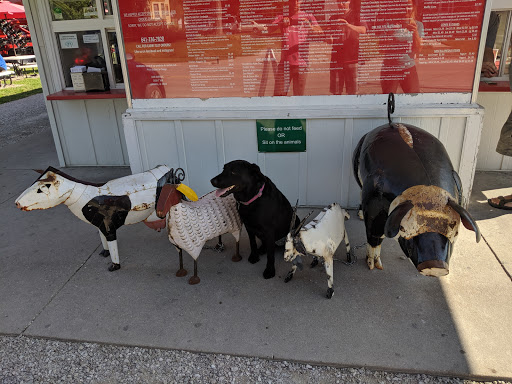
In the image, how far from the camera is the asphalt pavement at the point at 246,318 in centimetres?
283

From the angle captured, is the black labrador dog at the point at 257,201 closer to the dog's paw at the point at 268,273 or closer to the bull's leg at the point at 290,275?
the dog's paw at the point at 268,273

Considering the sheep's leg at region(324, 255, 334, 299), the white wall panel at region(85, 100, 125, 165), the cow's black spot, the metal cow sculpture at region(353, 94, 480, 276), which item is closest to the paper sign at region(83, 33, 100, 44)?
the white wall panel at region(85, 100, 125, 165)

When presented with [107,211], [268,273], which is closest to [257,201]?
[268,273]

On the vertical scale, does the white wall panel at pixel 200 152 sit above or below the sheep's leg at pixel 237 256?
above

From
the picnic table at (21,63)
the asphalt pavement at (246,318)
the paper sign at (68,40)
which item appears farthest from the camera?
the picnic table at (21,63)

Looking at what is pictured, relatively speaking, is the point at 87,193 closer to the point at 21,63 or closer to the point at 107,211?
the point at 107,211

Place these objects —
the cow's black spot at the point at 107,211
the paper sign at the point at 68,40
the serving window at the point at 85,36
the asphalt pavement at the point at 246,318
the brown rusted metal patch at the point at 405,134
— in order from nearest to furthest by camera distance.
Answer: the asphalt pavement at the point at 246,318 < the brown rusted metal patch at the point at 405,134 < the cow's black spot at the point at 107,211 < the serving window at the point at 85,36 < the paper sign at the point at 68,40

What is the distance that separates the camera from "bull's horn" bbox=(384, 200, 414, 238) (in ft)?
8.76

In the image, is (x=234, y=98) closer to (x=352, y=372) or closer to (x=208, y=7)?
(x=208, y=7)

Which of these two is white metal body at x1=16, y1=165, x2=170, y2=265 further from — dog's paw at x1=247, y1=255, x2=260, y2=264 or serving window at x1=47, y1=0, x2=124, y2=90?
serving window at x1=47, y1=0, x2=124, y2=90

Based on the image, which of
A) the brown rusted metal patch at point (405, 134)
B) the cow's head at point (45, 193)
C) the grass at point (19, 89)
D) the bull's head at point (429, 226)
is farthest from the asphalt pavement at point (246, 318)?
the grass at point (19, 89)

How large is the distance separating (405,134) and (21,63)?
22681 mm

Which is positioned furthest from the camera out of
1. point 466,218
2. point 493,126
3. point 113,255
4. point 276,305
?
point 493,126

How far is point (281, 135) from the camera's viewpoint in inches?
183
